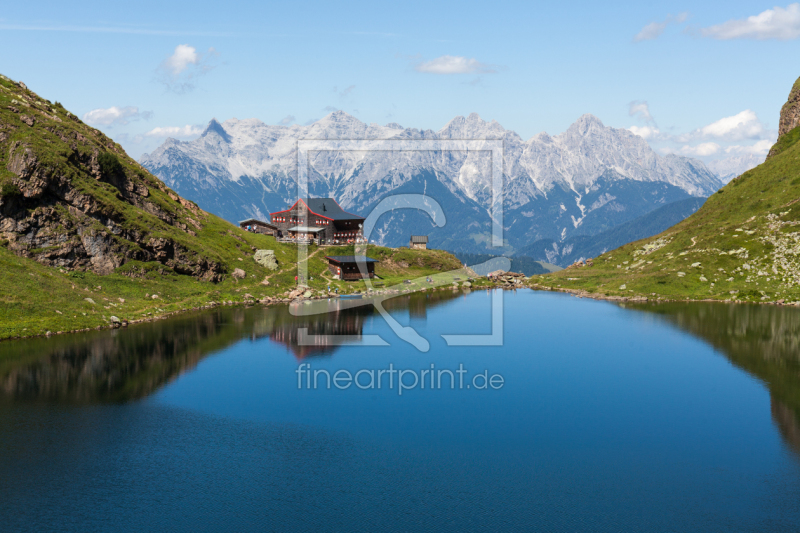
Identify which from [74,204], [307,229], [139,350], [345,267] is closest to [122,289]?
[74,204]

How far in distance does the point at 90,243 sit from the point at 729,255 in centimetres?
14615

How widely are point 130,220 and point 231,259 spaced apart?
25.3 meters

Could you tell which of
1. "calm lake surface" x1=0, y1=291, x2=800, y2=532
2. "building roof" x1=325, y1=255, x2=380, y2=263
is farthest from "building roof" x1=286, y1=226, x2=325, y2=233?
"calm lake surface" x1=0, y1=291, x2=800, y2=532

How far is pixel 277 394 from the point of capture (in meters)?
70.8

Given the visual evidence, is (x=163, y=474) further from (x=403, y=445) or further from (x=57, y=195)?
(x=57, y=195)

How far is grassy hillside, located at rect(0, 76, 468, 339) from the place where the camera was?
335 feet

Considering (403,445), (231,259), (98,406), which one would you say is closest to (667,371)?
(403,445)

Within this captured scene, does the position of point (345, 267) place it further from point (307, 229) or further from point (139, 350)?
point (139, 350)

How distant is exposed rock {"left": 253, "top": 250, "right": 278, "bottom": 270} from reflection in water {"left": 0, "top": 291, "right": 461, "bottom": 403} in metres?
28.3

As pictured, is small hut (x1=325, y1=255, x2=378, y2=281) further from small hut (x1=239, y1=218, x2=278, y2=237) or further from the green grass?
small hut (x1=239, y1=218, x2=278, y2=237)

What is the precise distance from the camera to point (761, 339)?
99.2 m

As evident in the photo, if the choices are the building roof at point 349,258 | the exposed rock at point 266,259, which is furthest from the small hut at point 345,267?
the exposed rock at point 266,259

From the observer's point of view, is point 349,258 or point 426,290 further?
point 426,290

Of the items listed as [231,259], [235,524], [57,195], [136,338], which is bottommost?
[235,524]
